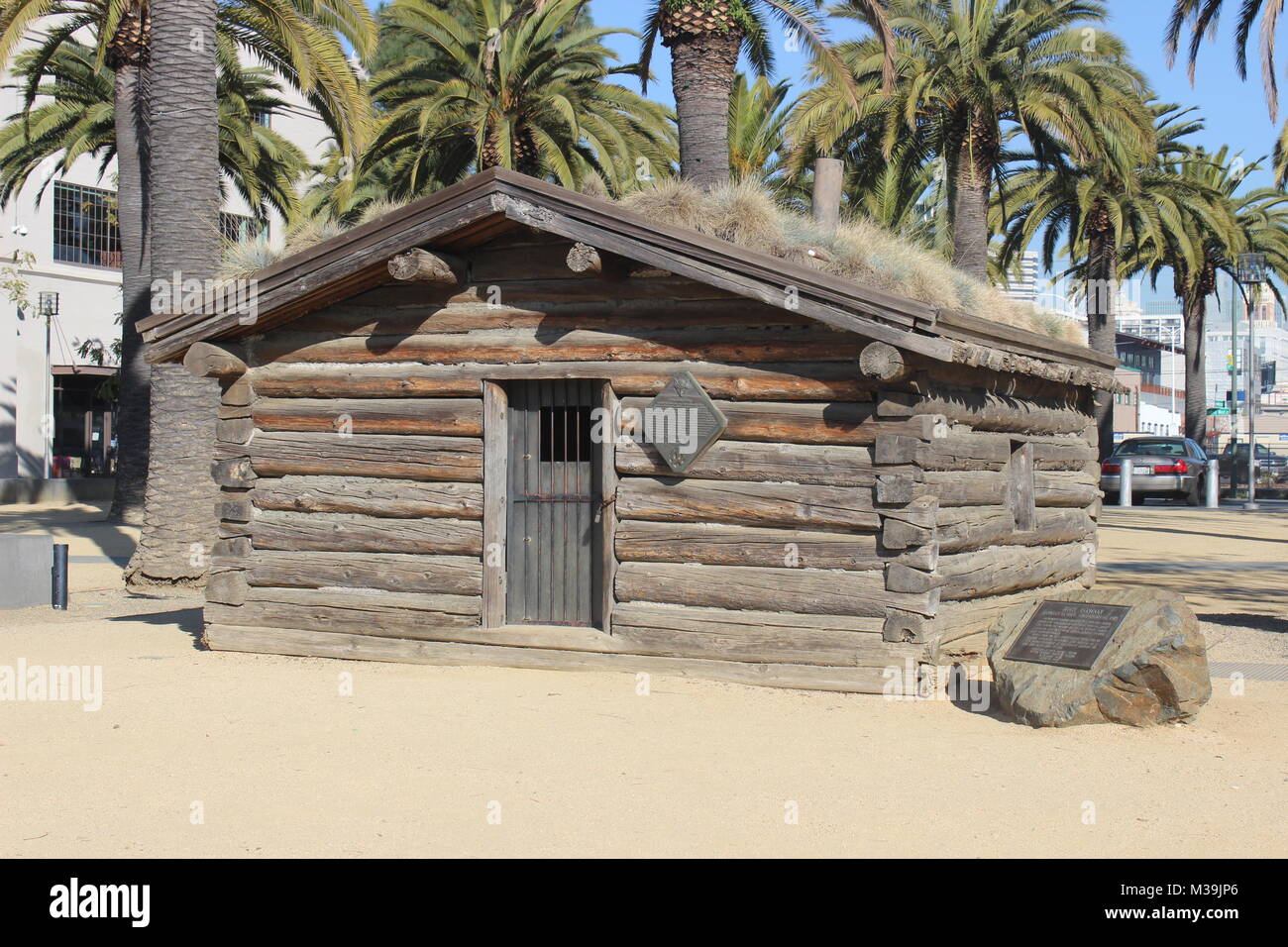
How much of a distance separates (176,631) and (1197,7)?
14.7 m

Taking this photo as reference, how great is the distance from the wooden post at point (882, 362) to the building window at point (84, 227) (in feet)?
112

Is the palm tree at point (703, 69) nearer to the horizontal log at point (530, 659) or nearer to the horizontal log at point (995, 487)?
the horizontal log at point (995, 487)

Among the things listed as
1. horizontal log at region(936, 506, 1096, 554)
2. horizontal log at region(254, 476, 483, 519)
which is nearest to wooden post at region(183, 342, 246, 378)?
horizontal log at region(254, 476, 483, 519)

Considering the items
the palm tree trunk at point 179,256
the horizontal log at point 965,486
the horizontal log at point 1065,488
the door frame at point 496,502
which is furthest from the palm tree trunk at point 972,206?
the door frame at point 496,502

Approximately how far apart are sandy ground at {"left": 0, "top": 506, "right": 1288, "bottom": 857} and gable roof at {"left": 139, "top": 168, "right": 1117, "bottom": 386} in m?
2.56

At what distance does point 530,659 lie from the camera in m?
9.70

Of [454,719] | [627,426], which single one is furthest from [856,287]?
[454,719]

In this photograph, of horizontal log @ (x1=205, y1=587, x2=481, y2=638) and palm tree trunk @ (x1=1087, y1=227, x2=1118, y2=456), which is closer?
horizontal log @ (x1=205, y1=587, x2=481, y2=638)

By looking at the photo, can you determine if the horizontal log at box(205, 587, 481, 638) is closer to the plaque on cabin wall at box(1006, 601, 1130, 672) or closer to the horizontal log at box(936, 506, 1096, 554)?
the horizontal log at box(936, 506, 1096, 554)

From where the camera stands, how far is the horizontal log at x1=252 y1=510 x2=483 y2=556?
32.7 feet
